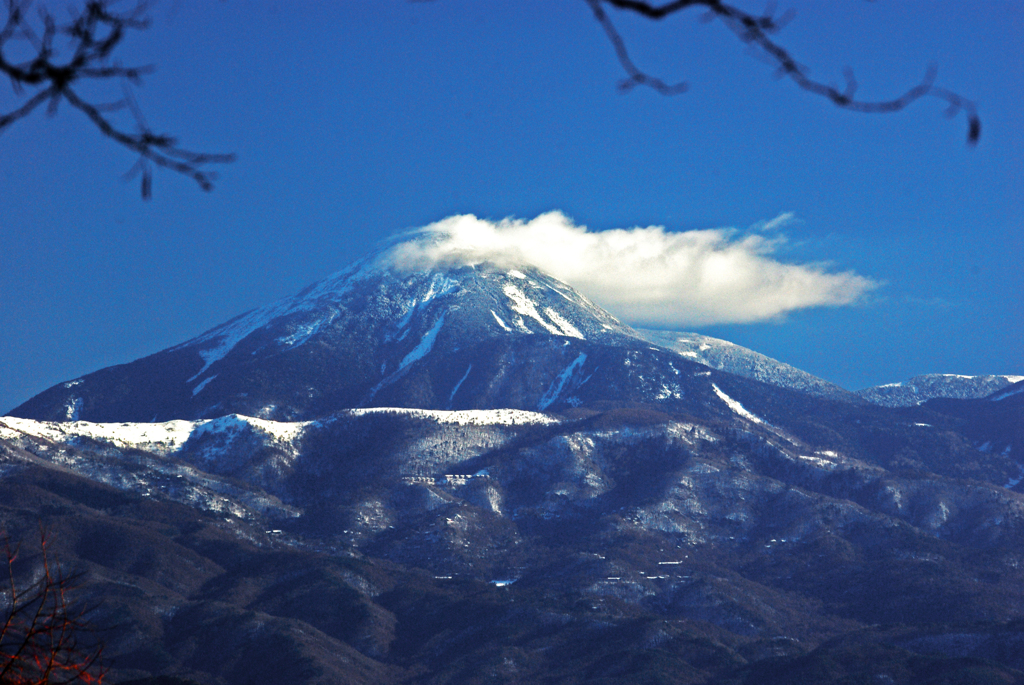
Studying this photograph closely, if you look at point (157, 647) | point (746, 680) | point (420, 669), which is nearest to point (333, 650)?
point (420, 669)

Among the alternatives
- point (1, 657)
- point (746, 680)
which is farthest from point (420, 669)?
point (1, 657)

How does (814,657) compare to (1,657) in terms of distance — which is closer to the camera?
(1,657)

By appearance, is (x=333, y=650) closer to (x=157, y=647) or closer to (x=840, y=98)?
(x=157, y=647)

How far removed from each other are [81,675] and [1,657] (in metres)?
0.81

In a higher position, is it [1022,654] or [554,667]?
[1022,654]

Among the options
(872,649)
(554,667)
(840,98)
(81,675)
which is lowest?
(81,675)

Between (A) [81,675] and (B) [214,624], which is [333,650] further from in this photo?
(A) [81,675]

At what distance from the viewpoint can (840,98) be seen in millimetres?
6949

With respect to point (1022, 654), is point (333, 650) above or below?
below

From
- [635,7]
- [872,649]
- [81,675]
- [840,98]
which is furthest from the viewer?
[872,649]

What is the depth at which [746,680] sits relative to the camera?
17525cm

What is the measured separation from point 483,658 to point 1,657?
190 meters

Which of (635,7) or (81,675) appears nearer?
(635,7)

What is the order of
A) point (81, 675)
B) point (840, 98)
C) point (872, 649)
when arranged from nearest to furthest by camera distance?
1. point (840, 98)
2. point (81, 675)
3. point (872, 649)
